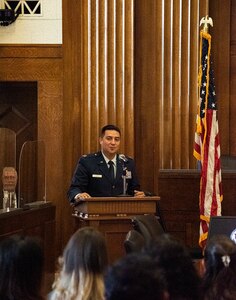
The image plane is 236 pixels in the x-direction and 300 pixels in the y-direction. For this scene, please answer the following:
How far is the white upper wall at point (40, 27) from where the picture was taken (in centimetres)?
873

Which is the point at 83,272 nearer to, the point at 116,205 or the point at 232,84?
the point at 116,205

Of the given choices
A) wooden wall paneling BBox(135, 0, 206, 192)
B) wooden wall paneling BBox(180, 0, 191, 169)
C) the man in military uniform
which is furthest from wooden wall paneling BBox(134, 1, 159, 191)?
the man in military uniform

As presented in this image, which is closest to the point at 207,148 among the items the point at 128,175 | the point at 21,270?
the point at 128,175

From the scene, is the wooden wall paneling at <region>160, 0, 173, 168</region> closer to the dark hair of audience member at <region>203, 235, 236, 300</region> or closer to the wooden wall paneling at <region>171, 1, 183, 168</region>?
the wooden wall paneling at <region>171, 1, 183, 168</region>

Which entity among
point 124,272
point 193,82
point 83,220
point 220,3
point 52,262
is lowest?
point 52,262

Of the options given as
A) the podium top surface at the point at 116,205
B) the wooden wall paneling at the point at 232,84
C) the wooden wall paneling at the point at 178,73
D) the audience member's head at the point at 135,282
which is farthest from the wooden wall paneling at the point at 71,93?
the audience member's head at the point at 135,282

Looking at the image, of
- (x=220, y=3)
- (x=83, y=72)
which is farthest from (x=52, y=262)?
(x=220, y=3)

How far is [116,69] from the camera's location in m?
8.66

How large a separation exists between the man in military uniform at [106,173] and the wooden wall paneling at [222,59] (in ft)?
6.40

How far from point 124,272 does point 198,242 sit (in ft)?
18.8

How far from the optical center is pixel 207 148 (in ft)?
25.0

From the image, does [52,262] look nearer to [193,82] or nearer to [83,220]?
[83,220]

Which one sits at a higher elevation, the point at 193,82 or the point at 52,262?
the point at 193,82

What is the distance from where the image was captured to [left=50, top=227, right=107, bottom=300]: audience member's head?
3.25 m
